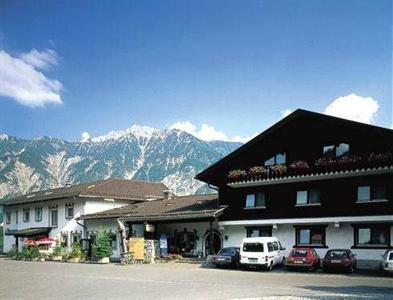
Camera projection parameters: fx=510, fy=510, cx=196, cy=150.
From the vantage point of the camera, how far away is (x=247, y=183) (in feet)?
122

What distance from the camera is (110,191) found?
5372cm

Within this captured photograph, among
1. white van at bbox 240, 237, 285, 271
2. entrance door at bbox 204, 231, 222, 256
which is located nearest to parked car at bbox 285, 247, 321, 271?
white van at bbox 240, 237, 285, 271

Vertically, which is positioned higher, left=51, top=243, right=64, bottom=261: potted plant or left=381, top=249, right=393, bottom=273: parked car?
left=381, top=249, right=393, bottom=273: parked car

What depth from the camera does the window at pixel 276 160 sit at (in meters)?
36.6

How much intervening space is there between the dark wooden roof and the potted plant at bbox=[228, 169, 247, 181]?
8.01ft

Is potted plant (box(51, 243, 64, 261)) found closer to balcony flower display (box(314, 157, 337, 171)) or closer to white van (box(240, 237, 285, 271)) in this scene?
white van (box(240, 237, 285, 271))

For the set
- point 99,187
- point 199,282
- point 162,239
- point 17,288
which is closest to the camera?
point 17,288

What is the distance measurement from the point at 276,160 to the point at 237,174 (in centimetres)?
310

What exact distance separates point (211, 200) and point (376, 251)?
1597 cm

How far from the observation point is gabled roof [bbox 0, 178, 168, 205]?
170 feet

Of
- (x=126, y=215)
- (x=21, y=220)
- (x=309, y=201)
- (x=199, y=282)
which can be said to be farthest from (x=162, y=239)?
(x=21, y=220)

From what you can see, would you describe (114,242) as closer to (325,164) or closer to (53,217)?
(53,217)

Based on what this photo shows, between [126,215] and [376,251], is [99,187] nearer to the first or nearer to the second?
[126,215]

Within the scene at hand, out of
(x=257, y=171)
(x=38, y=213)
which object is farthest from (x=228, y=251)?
(x=38, y=213)
